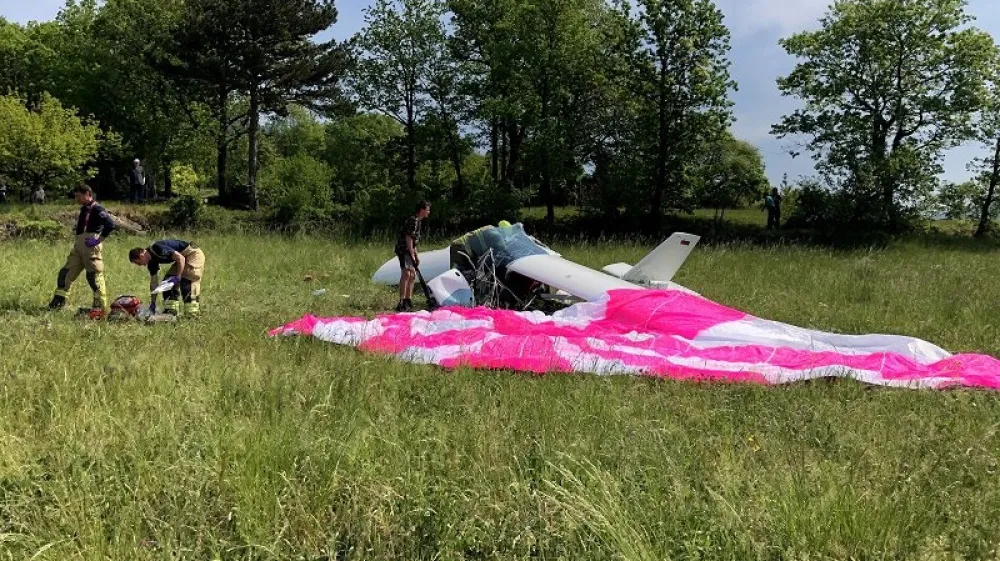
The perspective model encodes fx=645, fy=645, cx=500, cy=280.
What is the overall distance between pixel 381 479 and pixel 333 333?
361cm

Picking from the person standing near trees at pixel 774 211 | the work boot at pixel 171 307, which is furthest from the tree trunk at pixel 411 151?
the work boot at pixel 171 307

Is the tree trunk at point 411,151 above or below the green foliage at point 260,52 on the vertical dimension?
below

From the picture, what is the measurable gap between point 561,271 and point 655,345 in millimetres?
2498

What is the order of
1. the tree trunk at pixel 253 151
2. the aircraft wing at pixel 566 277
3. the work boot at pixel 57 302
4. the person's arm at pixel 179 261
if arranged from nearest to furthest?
the person's arm at pixel 179 261 < the work boot at pixel 57 302 < the aircraft wing at pixel 566 277 < the tree trunk at pixel 253 151

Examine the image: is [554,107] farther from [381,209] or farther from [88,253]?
[88,253]

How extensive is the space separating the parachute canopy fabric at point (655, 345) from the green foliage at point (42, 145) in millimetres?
19191

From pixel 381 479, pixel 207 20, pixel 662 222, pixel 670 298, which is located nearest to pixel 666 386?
pixel 670 298

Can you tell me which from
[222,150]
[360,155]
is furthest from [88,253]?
[222,150]

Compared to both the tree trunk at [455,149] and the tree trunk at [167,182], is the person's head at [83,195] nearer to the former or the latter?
the tree trunk at [455,149]

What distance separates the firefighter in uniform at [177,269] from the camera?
784cm

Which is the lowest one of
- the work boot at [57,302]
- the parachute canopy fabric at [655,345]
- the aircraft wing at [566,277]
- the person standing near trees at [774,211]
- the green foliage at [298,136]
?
the work boot at [57,302]

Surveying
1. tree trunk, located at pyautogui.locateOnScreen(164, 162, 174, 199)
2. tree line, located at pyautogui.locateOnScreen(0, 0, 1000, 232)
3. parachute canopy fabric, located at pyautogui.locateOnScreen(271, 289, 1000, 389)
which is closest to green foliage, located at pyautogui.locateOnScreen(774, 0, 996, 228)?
tree line, located at pyautogui.locateOnScreen(0, 0, 1000, 232)

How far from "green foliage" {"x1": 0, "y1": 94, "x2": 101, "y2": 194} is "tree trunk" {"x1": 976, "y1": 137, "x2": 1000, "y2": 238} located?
31.0 metres

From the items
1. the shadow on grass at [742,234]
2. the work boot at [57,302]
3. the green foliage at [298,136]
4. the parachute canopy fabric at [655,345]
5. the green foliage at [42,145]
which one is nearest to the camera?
the parachute canopy fabric at [655,345]
